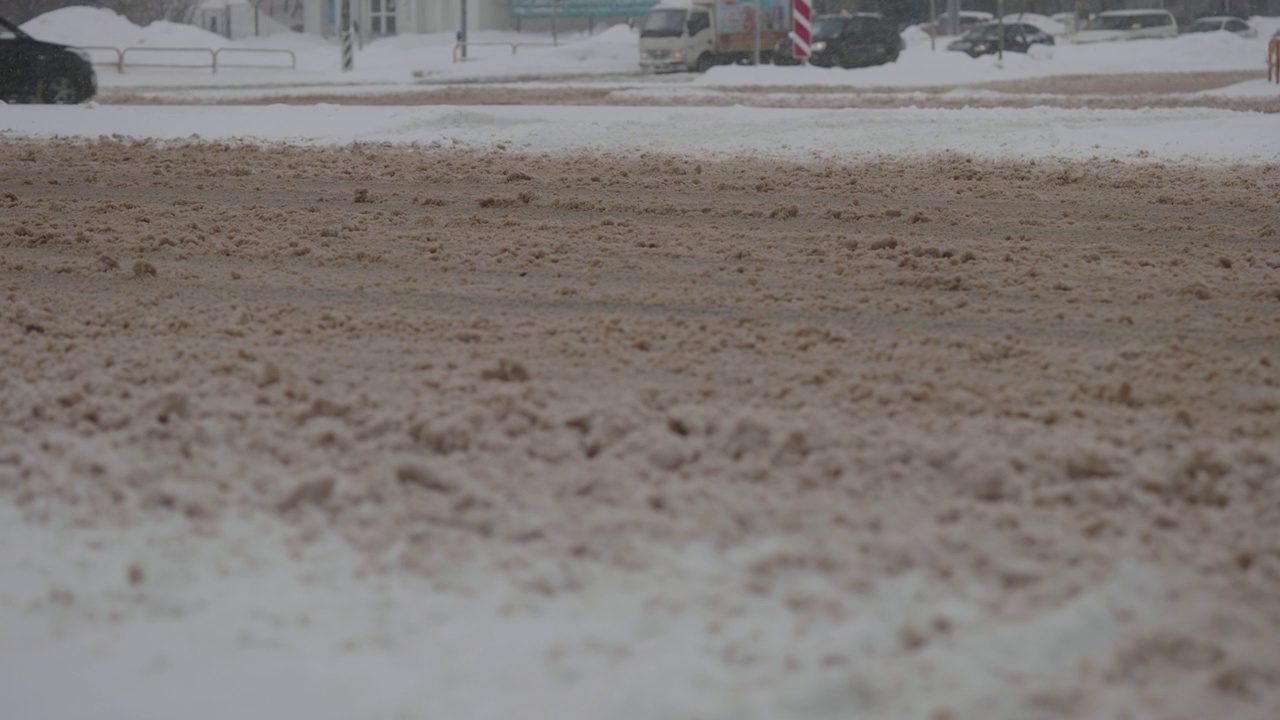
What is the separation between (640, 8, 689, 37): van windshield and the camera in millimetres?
34344

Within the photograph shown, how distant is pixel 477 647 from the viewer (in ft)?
9.89

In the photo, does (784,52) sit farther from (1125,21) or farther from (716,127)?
(716,127)

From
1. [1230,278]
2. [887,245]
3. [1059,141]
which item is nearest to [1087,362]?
[1230,278]

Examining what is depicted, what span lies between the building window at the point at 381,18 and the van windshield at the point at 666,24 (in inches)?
995

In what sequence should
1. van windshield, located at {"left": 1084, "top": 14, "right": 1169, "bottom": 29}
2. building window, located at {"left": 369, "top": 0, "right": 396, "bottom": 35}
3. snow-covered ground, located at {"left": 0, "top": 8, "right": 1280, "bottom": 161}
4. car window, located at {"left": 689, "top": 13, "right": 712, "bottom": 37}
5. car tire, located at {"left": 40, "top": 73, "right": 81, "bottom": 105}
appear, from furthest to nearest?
building window, located at {"left": 369, "top": 0, "right": 396, "bottom": 35} < van windshield, located at {"left": 1084, "top": 14, "right": 1169, "bottom": 29} < car window, located at {"left": 689, "top": 13, "right": 712, "bottom": 37} < car tire, located at {"left": 40, "top": 73, "right": 81, "bottom": 105} < snow-covered ground, located at {"left": 0, "top": 8, "right": 1280, "bottom": 161}

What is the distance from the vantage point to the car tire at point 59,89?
63.5ft

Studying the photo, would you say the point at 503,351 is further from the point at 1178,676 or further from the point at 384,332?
the point at 1178,676

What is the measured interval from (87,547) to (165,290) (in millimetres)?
3163

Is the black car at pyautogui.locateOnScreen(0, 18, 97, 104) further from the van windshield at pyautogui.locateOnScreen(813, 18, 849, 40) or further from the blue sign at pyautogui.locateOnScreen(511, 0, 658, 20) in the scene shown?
the blue sign at pyautogui.locateOnScreen(511, 0, 658, 20)

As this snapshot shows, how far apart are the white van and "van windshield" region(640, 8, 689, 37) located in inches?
746

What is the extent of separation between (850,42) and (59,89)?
67.7 ft

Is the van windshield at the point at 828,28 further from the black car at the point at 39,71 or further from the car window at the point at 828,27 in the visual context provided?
the black car at the point at 39,71

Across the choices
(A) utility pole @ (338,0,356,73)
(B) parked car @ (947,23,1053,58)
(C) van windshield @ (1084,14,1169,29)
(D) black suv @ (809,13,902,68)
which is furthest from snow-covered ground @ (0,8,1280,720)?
(C) van windshield @ (1084,14,1169,29)

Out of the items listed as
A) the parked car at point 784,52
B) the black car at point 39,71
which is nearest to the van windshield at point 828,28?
the parked car at point 784,52
